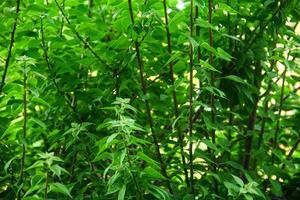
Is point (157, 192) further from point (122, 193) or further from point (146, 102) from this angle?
point (146, 102)

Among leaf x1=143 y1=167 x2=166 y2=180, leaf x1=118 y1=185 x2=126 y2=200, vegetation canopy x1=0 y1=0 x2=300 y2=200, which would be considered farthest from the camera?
vegetation canopy x1=0 y1=0 x2=300 y2=200

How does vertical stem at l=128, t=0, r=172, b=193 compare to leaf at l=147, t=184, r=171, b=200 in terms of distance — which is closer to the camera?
leaf at l=147, t=184, r=171, b=200

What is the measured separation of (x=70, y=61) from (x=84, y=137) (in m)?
0.44

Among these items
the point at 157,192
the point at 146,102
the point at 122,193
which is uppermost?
the point at 146,102

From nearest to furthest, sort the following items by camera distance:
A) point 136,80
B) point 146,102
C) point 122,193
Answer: point 122,193 < point 146,102 < point 136,80

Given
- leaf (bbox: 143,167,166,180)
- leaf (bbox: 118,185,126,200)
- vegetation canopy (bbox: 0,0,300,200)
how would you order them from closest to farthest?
leaf (bbox: 118,185,126,200), leaf (bbox: 143,167,166,180), vegetation canopy (bbox: 0,0,300,200)

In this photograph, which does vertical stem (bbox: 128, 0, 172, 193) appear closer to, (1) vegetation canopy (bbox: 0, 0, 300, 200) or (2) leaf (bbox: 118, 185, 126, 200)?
(1) vegetation canopy (bbox: 0, 0, 300, 200)

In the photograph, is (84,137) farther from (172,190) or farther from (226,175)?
(226,175)

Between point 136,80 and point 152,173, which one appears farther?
point 136,80

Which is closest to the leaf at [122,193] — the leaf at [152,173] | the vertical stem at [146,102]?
the leaf at [152,173]

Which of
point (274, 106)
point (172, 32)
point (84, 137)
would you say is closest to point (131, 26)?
point (172, 32)

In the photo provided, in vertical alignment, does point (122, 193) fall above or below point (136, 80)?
below

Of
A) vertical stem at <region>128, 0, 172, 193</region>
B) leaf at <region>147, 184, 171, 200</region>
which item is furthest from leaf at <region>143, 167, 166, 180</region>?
vertical stem at <region>128, 0, 172, 193</region>

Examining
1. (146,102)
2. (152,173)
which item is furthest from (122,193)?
(146,102)
